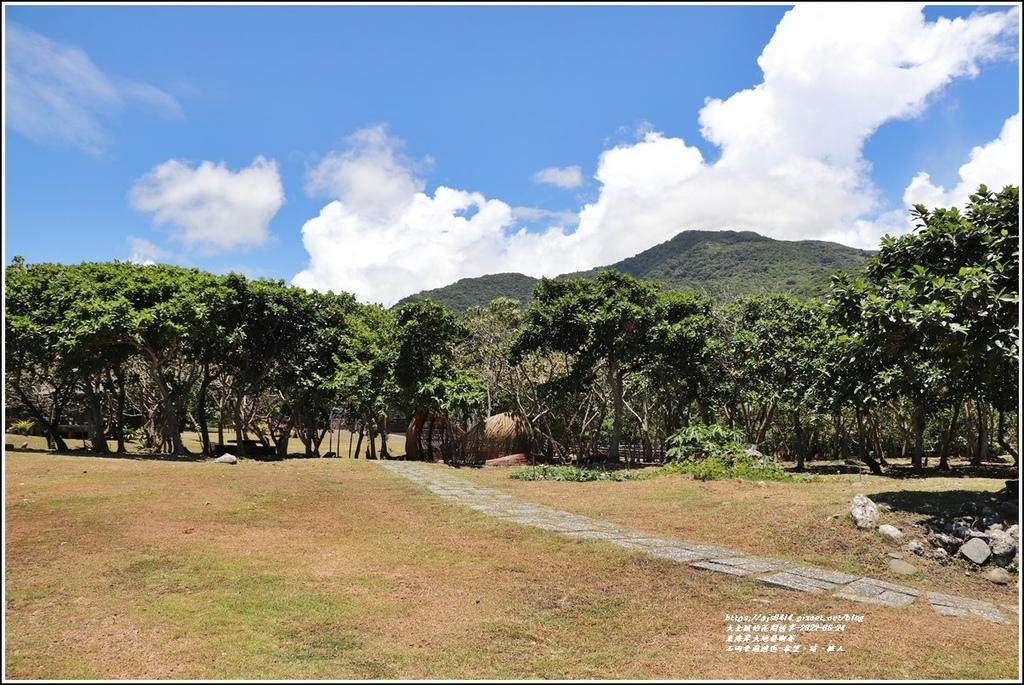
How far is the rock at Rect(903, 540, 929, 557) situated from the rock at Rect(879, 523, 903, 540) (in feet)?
0.76

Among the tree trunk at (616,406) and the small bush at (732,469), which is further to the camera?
the tree trunk at (616,406)

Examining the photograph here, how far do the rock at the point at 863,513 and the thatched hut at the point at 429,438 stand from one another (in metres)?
19.5

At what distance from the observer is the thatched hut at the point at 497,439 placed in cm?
2747

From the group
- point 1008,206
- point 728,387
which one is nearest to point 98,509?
point 1008,206

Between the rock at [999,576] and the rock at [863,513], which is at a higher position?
the rock at [863,513]

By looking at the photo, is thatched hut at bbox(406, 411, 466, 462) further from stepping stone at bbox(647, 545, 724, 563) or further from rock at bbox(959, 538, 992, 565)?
rock at bbox(959, 538, 992, 565)

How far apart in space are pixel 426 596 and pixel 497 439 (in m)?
21.1

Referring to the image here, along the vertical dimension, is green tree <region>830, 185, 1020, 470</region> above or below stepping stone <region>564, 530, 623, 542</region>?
above

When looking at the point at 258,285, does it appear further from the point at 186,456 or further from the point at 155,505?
the point at 155,505

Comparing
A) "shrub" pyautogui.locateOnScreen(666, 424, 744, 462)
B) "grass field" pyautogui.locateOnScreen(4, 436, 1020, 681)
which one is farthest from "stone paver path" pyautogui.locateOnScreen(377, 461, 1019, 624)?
"shrub" pyautogui.locateOnScreen(666, 424, 744, 462)

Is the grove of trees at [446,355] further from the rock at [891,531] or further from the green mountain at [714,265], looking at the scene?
Answer: the green mountain at [714,265]

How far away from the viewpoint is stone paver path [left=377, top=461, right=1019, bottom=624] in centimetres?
686

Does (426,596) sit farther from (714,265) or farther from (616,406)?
(714,265)

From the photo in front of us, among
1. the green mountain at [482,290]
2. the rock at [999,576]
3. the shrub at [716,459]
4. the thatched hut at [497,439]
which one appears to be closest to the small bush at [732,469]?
the shrub at [716,459]
